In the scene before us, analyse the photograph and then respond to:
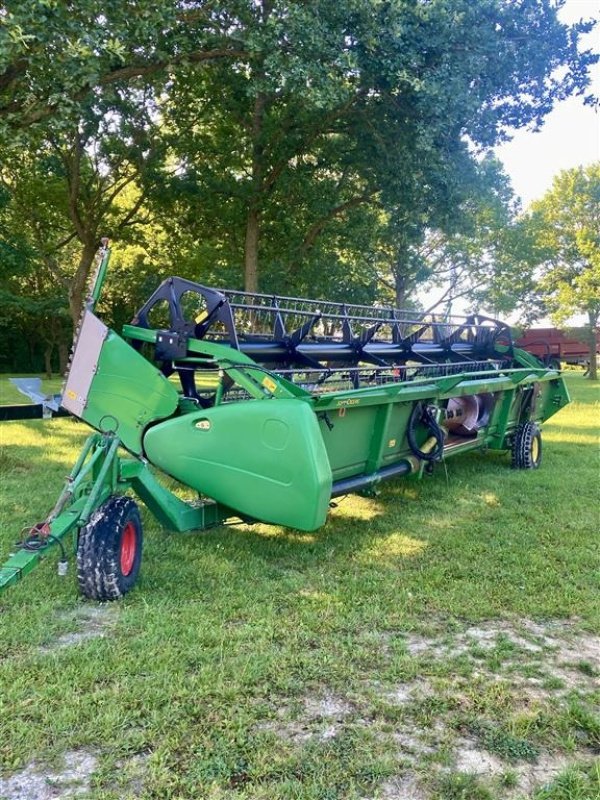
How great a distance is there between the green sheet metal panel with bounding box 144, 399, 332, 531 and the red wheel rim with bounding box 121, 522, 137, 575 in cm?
47

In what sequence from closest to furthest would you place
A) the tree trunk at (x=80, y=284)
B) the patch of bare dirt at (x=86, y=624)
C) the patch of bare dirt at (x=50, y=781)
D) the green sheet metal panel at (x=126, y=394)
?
the patch of bare dirt at (x=50, y=781), the patch of bare dirt at (x=86, y=624), the green sheet metal panel at (x=126, y=394), the tree trunk at (x=80, y=284)

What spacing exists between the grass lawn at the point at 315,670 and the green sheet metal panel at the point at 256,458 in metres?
0.50

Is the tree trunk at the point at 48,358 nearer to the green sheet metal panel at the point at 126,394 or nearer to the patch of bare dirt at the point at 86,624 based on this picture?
the green sheet metal panel at the point at 126,394

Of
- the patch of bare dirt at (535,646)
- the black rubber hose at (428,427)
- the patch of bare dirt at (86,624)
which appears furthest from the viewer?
the black rubber hose at (428,427)

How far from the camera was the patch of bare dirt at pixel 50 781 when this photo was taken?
2008 mm

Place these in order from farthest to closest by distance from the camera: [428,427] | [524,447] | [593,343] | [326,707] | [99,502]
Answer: [593,343] → [524,447] → [428,427] → [99,502] → [326,707]

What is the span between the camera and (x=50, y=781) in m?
2.07

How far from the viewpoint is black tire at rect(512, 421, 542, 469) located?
743 cm

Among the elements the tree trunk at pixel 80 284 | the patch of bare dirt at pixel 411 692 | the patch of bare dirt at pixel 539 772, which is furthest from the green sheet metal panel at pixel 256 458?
the tree trunk at pixel 80 284

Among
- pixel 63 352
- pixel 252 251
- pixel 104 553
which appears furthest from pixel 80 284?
pixel 104 553

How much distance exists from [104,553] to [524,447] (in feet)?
17.9

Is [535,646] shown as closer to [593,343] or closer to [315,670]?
[315,670]

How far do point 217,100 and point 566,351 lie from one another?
1172 inches

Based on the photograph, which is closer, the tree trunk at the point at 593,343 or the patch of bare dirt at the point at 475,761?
the patch of bare dirt at the point at 475,761
